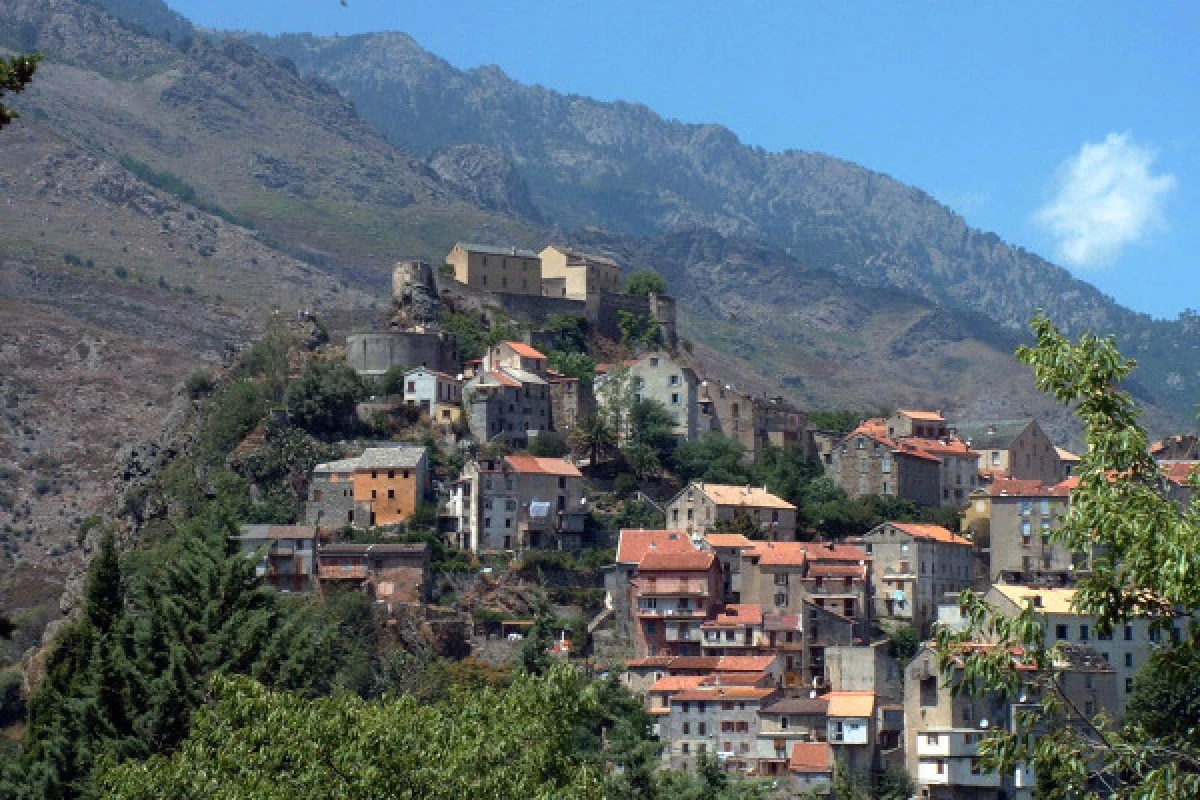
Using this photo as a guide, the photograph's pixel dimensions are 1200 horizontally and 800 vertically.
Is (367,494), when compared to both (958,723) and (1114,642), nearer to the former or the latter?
(958,723)

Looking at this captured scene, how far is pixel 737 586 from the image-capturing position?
96000 mm

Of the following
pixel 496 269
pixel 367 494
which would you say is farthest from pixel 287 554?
pixel 496 269

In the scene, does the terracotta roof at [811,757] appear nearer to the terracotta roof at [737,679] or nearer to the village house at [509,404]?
the terracotta roof at [737,679]

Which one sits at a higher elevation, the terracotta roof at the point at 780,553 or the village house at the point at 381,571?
the terracotta roof at the point at 780,553

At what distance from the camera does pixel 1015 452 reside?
385 feet

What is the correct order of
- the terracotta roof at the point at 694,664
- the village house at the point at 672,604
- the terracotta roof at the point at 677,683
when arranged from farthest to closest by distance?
the village house at the point at 672,604
the terracotta roof at the point at 694,664
the terracotta roof at the point at 677,683

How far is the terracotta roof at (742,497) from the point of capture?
335 ft

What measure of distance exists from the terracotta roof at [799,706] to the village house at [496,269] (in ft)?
152

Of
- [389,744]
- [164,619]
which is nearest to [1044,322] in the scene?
[389,744]

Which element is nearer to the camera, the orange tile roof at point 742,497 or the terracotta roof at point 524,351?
the orange tile roof at point 742,497

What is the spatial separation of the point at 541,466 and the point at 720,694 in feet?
65.1

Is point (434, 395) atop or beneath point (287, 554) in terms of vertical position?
atop

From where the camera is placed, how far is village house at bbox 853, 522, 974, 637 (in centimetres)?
9619

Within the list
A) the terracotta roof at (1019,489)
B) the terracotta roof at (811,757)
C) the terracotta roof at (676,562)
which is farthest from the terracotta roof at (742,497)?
the terracotta roof at (811,757)
